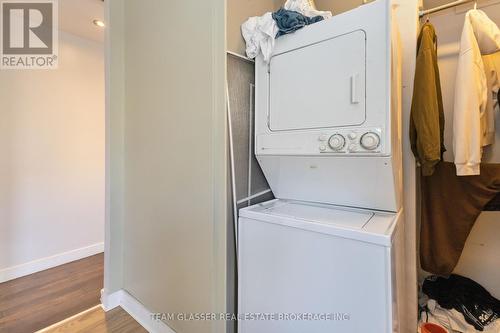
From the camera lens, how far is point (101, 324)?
1799 mm

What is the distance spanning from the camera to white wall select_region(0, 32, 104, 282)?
8.00ft

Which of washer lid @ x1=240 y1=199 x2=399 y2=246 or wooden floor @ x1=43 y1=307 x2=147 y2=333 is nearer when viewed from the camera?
washer lid @ x1=240 y1=199 x2=399 y2=246

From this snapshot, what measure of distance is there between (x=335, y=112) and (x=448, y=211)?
3.45 feet

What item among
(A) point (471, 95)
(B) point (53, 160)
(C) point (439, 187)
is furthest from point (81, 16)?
(C) point (439, 187)

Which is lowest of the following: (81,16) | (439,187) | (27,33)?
(439,187)

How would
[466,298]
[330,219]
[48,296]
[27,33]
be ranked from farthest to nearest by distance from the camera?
[27,33] < [48,296] < [466,298] < [330,219]

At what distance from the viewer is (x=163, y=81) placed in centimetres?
159

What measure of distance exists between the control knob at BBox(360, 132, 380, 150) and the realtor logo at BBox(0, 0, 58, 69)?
9.38 ft

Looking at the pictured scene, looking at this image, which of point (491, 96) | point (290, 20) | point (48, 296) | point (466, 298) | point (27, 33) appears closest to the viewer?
point (290, 20)

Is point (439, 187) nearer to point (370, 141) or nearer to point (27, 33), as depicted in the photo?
point (370, 141)

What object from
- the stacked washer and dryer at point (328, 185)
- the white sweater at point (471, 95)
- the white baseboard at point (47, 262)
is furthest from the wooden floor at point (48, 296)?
the white sweater at point (471, 95)

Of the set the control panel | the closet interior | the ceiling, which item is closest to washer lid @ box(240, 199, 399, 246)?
the closet interior

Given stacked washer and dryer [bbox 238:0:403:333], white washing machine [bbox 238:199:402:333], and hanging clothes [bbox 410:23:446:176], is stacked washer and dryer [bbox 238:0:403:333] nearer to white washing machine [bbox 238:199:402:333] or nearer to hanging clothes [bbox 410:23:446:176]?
white washing machine [bbox 238:199:402:333]

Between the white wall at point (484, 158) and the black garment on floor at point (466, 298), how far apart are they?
88 millimetres
